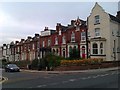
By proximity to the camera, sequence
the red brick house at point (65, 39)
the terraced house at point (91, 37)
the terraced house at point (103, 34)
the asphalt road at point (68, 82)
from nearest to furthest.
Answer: the asphalt road at point (68, 82), the terraced house at point (103, 34), the terraced house at point (91, 37), the red brick house at point (65, 39)

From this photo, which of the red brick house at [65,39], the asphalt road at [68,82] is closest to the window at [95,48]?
the red brick house at [65,39]

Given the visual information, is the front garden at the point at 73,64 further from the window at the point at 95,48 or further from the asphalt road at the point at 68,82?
the asphalt road at the point at 68,82

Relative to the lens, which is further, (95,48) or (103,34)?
(95,48)

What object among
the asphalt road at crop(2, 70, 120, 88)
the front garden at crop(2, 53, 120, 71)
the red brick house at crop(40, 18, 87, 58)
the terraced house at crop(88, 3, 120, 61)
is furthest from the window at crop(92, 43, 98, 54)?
the asphalt road at crop(2, 70, 120, 88)

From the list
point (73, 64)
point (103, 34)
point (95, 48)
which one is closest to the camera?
point (73, 64)

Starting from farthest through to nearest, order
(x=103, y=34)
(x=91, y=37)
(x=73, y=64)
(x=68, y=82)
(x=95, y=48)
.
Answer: (x=91, y=37) < (x=95, y=48) < (x=103, y=34) < (x=73, y=64) < (x=68, y=82)

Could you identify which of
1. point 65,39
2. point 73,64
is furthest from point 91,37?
point 73,64

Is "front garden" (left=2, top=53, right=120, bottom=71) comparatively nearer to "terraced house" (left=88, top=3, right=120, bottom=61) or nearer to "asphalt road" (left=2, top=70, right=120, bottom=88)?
"terraced house" (left=88, top=3, right=120, bottom=61)

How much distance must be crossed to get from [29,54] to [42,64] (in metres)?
29.8

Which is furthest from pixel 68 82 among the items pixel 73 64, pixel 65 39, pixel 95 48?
pixel 65 39

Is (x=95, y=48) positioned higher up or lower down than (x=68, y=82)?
higher up

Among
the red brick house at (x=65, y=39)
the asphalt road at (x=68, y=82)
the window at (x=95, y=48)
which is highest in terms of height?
the red brick house at (x=65, y=39)

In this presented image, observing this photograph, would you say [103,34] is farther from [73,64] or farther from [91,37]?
[73,64]

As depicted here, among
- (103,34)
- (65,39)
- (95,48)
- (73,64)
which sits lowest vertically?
(73,64)
